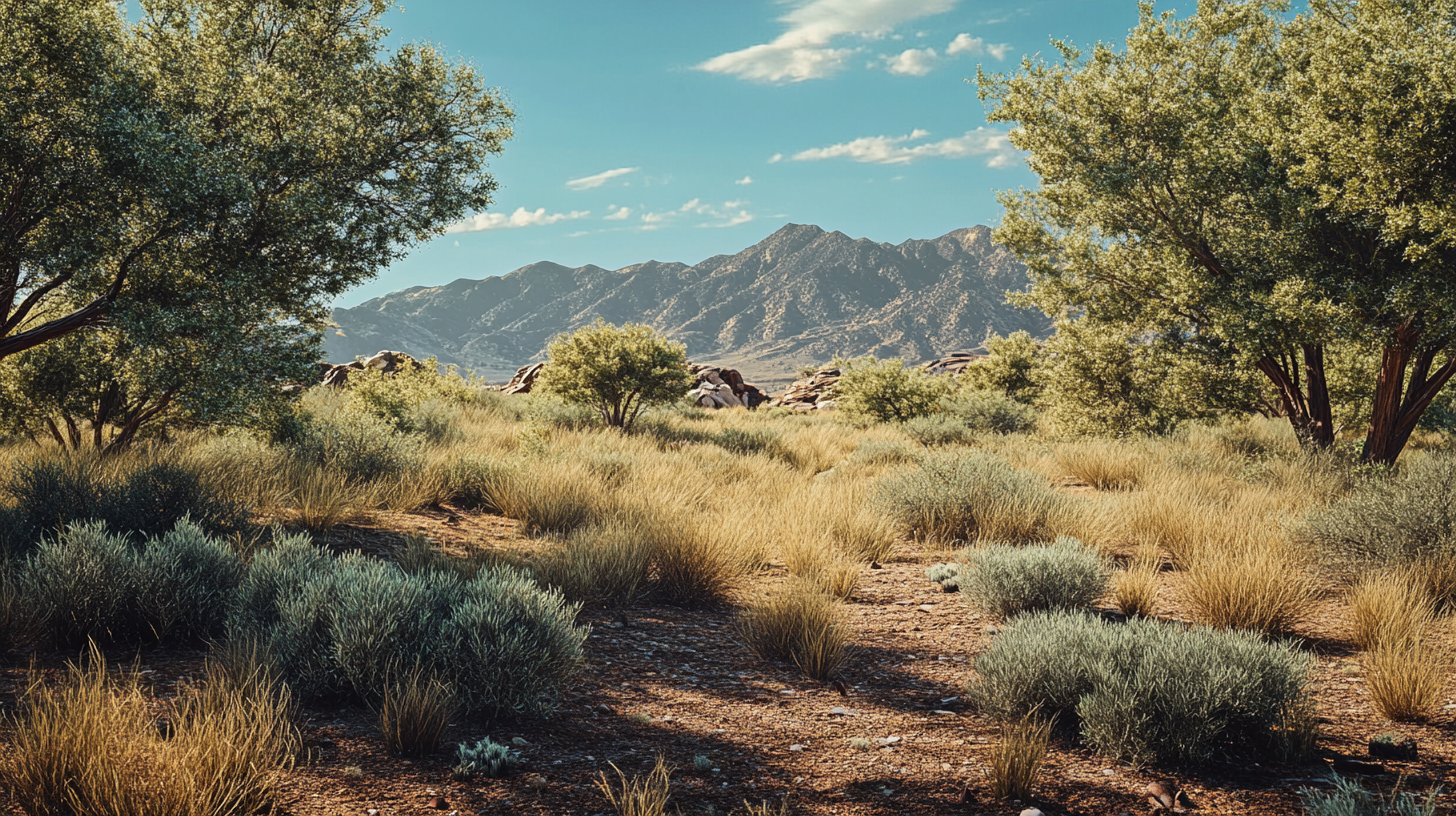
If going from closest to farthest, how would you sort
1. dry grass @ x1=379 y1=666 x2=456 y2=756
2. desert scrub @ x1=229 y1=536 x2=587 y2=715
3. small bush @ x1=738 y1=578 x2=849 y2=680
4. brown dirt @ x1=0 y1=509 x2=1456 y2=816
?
brown dirt @ x1=0 y1=509 x2=1456 y2=816 → dry grass @ x1=379 y1=666 x2=456 y2=756 → desert scrub @ x1=229 y1=536 x2=587 y2=715 → small bush @ x1=738 y1=578 x2=849 y2=680

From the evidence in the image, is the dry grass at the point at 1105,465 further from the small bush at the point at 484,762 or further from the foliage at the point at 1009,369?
the foliage at the point at 1009,369

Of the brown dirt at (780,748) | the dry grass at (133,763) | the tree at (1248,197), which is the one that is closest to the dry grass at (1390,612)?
the brown dirt at (780,748)

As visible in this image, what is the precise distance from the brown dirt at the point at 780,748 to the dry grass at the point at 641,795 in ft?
0.36

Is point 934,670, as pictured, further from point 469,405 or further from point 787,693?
point 469,405

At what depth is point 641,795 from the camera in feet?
8.07

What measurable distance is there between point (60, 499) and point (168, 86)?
4411 mm

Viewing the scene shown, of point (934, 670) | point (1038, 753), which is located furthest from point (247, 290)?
point (1038, 753)

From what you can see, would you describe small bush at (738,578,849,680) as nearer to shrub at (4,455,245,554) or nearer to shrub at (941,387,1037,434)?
shrub at (4,455,245,554)

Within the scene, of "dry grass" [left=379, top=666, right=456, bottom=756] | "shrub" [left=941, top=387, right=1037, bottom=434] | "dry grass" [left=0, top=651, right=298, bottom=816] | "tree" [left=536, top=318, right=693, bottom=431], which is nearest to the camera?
"dry grass" [left=0, top=651, right=298, bottom=816]

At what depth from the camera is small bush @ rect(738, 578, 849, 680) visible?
4.49m

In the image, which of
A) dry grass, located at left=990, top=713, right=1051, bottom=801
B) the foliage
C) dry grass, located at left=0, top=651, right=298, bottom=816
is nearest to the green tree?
the foliage

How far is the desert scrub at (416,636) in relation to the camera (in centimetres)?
351

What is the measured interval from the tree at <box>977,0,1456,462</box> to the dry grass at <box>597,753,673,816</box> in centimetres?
924

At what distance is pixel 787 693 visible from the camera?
13.8ft
